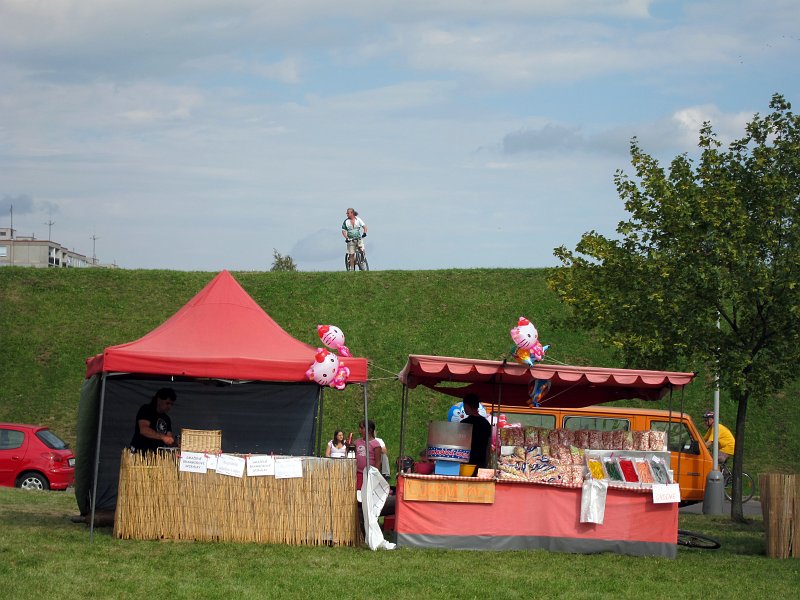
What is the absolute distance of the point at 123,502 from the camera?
11.3 meters

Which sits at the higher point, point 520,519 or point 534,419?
point 534,419

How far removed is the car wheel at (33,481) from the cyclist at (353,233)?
14.4 metres

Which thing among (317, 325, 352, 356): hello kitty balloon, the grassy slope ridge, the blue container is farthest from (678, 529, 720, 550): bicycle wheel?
the grassy slope ridge

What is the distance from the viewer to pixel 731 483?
67.5 ft

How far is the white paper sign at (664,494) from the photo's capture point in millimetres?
11789

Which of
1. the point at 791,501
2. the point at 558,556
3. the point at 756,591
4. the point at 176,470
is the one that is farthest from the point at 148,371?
the point at 791,501

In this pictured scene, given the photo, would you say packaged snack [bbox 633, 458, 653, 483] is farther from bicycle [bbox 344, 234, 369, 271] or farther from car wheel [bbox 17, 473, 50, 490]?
bicycle [bbox 344, 234, 369, 271]

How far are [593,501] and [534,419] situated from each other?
317 inches

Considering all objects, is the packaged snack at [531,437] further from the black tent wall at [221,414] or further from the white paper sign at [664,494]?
the black tent wall at [221,414]

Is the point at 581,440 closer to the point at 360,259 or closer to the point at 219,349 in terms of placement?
the point at 219,349

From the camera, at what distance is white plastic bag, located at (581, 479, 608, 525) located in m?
11.7

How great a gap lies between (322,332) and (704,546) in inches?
217

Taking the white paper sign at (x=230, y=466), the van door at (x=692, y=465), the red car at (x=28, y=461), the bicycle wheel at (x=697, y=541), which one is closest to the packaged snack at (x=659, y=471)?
the bicycle wheel at (x=697, y=541)

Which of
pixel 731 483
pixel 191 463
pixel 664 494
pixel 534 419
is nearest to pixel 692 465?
pixel 731 483
